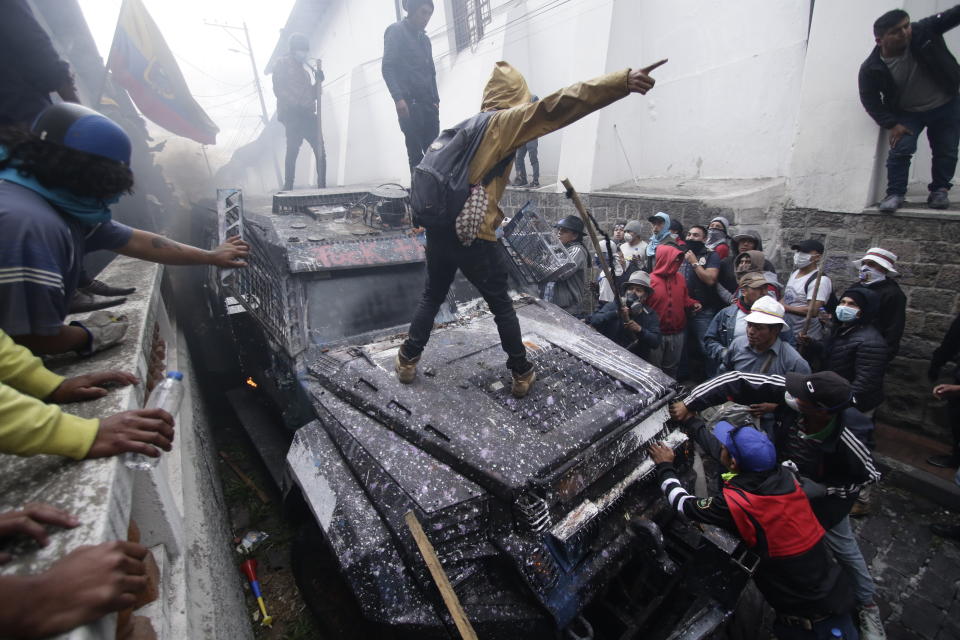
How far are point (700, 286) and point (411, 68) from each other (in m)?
4.20

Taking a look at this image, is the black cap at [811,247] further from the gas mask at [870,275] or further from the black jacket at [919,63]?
the black jacket at [919,63]

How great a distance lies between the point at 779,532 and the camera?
6.40 feet

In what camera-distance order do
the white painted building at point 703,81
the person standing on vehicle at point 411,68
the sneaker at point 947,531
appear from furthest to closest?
the person standing on vehicle at point 411,68
the white painted building at point 703,81
the sneaker at point 947,531

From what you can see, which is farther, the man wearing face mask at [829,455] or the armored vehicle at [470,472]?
the man wearing face mask at [829,455]

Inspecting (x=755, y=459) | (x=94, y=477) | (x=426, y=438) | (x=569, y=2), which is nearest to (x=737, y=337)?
(x=755, y=459)

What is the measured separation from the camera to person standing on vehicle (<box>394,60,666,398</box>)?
1989 millimetres

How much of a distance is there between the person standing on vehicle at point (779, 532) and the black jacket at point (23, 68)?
5589 mm

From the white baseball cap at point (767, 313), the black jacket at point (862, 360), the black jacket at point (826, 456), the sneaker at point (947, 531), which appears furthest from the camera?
the black jacket at point (862, 360)

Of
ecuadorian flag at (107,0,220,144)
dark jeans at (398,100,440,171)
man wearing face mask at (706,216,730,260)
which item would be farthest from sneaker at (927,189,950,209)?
ecuadorian flag at (107,0,220,144)

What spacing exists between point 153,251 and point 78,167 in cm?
85

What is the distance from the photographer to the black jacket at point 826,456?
91.7 inches

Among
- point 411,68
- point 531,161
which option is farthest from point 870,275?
point 531,161

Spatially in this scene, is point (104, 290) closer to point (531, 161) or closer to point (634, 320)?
point (634, 320)

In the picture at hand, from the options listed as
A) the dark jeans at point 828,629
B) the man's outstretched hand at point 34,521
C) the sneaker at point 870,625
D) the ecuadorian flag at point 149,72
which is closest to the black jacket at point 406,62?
the man's outstretched hand at point 34,521
